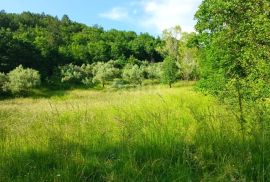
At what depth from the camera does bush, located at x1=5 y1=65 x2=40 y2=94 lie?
52531mm

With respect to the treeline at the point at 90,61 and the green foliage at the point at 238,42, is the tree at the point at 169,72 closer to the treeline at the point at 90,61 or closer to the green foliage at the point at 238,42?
the treeline at the point at 90,61

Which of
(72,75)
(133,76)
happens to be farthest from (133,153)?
(72,75)

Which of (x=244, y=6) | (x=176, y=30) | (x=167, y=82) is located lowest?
(x=167, y=82)

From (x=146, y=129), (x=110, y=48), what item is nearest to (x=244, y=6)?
(x=146, y=129)

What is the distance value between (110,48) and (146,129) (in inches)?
4270

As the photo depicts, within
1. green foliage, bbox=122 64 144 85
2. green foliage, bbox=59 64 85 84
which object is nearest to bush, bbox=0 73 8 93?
green foliage, bbox=59 64 85 84

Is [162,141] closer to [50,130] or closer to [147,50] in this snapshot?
[50,130]

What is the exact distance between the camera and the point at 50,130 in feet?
17.1

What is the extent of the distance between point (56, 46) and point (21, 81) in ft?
181

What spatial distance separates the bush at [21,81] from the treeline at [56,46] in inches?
402

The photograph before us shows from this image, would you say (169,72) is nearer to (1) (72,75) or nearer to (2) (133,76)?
(2) (133,76)

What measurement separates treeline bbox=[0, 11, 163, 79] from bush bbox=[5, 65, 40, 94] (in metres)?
10.2

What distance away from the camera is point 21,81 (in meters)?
53.3

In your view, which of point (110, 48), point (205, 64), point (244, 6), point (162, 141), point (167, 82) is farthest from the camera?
point (110, 48)
